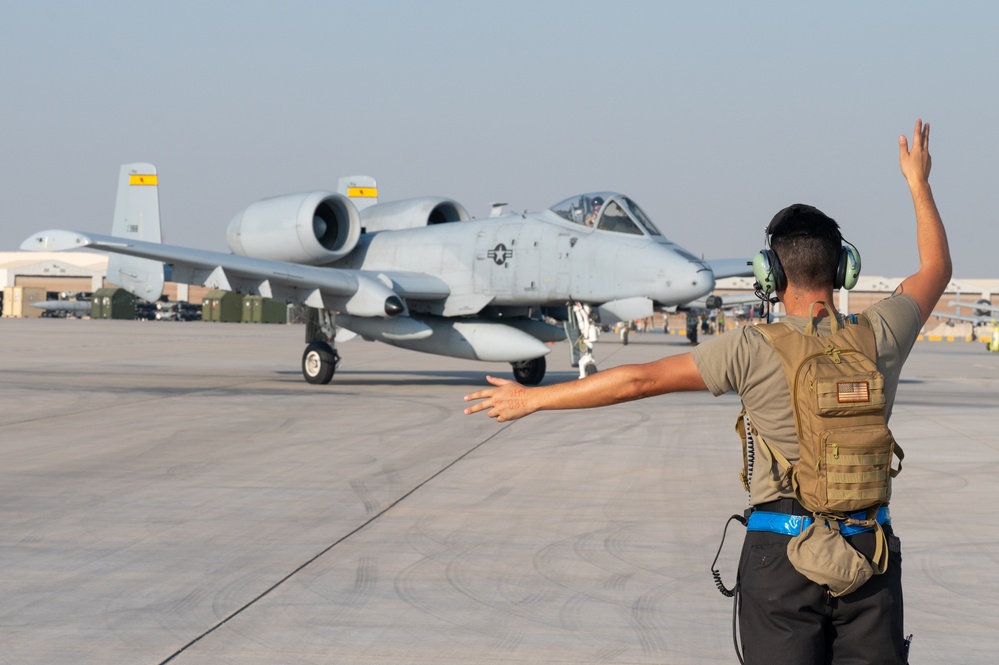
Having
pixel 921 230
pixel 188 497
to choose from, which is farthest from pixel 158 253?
pixel 921 230

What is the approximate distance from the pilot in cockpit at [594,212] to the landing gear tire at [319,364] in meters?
5.09

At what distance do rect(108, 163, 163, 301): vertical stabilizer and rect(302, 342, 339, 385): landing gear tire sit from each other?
3571mm

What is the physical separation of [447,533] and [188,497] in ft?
7.62

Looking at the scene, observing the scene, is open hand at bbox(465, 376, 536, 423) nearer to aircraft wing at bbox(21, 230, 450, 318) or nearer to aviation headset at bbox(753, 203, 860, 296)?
aviation headset at bbox(753, 203, 860, 296)

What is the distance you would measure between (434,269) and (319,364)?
2.72 metres

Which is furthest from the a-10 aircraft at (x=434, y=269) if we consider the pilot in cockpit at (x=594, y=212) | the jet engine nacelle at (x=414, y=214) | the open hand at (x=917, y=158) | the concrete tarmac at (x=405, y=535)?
the open hand at (x=917, y=158)

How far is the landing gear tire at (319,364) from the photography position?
2030cm

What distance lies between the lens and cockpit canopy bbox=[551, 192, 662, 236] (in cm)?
1933

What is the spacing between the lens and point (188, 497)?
8602 millimetres

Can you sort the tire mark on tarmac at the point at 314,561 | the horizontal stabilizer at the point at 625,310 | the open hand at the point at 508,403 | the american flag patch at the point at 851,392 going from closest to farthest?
the american flag patch at the point at 851,392 < the open hand at the point at 508,403 < the tire mark on tarmac at the point at 314,561 < the horizontal stabilizer at the point at 625,310

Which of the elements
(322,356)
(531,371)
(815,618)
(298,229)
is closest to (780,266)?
(815,618)

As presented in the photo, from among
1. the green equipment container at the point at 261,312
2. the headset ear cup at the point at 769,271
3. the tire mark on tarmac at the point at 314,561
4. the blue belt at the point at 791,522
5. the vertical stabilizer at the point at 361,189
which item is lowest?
the green equipment container at the point at 261,312

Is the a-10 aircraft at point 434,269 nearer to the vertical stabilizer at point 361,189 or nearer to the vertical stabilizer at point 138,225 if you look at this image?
the vertical stabilizer at point 138,225

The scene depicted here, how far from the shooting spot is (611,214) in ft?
63.8
